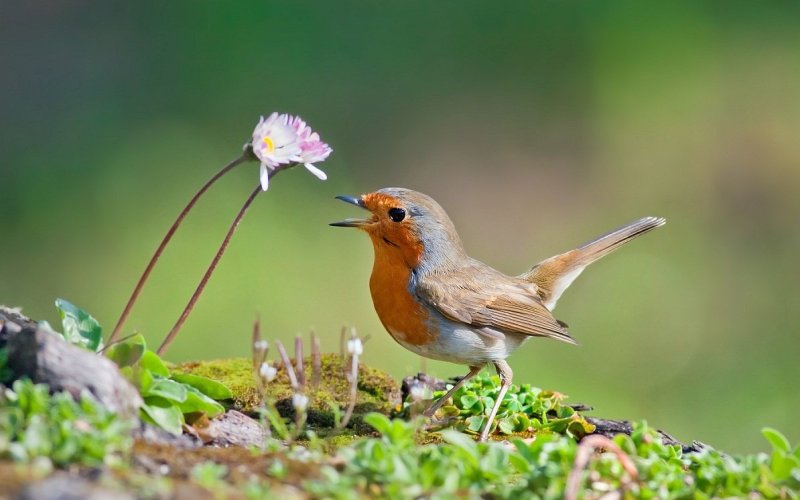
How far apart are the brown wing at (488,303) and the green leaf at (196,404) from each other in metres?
1.53

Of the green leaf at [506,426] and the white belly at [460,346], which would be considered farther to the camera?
the white belly at [460,346]

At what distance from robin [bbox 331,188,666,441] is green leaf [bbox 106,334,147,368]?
1367 mm

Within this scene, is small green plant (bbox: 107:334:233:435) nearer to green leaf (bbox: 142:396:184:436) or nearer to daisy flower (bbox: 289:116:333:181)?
green leaf (bbox: 142:396:184:436)

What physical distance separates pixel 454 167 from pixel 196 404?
5.93 m

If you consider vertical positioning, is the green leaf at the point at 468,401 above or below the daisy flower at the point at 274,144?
below

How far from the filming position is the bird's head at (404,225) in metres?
4.79

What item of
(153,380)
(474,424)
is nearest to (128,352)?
(153,380)

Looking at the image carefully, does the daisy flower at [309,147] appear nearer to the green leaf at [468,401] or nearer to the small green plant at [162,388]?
the small green plant at [162,388]

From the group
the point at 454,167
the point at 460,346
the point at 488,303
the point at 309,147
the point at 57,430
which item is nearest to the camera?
the point at 57,430

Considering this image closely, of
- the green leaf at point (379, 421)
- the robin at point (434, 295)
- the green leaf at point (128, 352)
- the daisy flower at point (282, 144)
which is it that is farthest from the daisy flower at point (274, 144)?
the green leaf at point (379, 421)

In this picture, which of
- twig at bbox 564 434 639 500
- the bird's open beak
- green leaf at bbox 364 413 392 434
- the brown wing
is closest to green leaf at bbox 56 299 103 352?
green leaf at bbox 364 413 392 434

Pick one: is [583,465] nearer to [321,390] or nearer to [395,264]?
[321,390]

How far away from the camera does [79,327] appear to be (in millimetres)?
3584

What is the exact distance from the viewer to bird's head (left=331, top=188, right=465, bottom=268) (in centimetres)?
479
